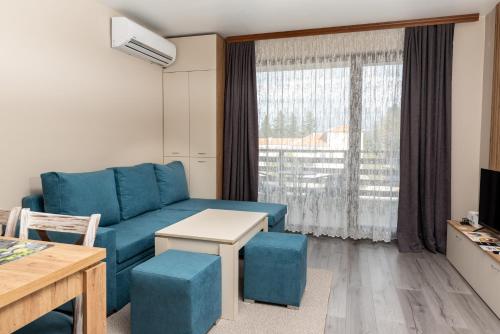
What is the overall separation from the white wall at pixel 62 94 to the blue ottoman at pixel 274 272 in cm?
187

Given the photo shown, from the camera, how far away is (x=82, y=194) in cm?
275

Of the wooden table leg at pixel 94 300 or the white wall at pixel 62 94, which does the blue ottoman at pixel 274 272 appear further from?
the white wall at pixel 62 94

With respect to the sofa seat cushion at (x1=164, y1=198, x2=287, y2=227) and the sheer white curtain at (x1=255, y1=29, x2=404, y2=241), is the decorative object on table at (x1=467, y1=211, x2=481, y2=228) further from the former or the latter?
the sofa seat cushion at (x1=164, y1=198, x2=287, y2=227)

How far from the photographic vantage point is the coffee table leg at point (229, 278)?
2355 millimetres

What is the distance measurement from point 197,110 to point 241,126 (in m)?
0.60

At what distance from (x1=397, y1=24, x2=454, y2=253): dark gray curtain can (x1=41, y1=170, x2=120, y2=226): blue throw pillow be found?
3.07 metres

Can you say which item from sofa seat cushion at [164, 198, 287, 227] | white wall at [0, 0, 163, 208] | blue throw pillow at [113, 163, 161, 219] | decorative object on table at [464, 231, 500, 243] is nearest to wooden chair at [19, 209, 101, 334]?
white wall at [0, 0, 163, 208]

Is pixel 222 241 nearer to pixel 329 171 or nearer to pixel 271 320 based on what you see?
pixel 271 320

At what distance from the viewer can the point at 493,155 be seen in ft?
11.1

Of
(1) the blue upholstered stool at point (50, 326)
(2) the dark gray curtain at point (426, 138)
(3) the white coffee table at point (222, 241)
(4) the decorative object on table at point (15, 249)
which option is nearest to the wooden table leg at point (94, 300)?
(1) the blue upholstered stool at point (50, 326)

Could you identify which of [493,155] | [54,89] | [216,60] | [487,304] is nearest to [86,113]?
[54,89]

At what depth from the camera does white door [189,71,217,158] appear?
14.6 feet

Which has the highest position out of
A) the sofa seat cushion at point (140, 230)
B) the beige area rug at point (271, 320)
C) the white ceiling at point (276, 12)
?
the white ceiling at point (276, 12)

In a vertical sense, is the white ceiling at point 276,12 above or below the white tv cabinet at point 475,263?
above
